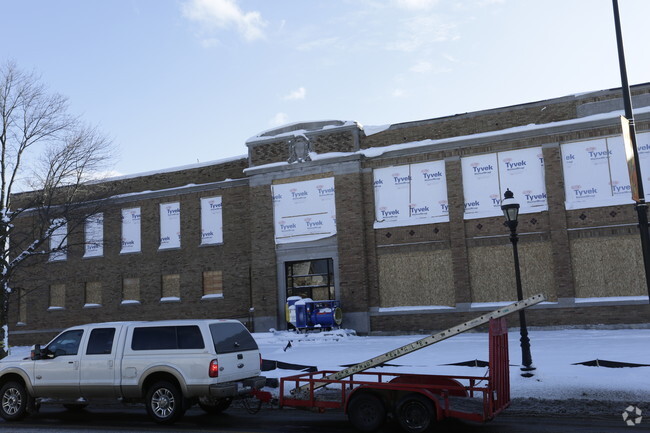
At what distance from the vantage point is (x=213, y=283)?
96.0 ft

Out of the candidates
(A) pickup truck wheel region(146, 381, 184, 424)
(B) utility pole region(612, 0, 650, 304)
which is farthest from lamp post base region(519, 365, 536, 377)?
(A) pickup truck wheel region(146, 381, 184, 424)

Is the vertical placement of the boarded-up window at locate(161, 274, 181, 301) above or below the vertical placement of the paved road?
above

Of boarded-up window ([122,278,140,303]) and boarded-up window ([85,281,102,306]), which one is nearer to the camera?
boarded-up window ([122,278,140,303])

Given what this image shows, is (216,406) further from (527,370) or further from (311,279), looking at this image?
(311,279)

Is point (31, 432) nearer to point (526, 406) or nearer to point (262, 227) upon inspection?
point (526, 406)

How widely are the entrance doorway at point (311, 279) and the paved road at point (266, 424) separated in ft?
46.7

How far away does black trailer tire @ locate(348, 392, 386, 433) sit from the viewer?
8.92 meters

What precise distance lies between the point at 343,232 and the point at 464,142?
664cm

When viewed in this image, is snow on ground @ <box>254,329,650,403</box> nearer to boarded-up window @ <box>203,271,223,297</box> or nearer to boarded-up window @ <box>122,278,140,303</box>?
boarded-up window @ <box>203,271,223,297</box>

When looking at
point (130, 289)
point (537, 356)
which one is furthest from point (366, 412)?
point (130, 289)

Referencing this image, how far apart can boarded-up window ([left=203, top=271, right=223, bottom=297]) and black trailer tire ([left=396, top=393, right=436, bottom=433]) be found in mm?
21303

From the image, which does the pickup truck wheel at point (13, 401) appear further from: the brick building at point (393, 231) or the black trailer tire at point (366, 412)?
the brick building at point (393, 231)

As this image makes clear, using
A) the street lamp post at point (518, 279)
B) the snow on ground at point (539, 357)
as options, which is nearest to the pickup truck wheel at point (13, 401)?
the snow on ground at point (539, 357)

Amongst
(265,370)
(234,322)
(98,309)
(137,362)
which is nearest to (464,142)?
(265,370)
